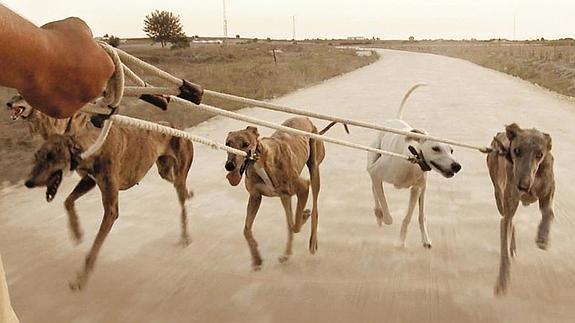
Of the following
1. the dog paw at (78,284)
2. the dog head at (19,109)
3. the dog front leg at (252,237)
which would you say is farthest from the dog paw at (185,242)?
the dog head at (19,109)

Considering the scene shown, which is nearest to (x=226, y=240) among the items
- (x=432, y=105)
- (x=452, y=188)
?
(x=452, y=188)

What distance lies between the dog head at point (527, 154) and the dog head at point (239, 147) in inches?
78.9

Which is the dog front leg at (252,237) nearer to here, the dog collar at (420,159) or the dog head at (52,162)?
the dog collar at (420,159)

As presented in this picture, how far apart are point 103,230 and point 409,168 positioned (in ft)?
9.23

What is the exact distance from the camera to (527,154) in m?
4.48

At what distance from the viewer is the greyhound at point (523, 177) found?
4.48 meters

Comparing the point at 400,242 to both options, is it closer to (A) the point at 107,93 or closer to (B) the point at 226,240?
(B) the point at 226,240

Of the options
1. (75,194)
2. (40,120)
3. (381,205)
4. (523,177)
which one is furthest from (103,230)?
(523,177)

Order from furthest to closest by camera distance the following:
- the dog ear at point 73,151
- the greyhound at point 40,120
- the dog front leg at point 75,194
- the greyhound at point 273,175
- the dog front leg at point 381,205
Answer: the dog front leg at point 381,205 → the dog front leg at point 75,194 → the greyhound at point 273,175 → the greyhound at point 40,120 → the dog ear at point 73,151

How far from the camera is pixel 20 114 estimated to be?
16.8 ft

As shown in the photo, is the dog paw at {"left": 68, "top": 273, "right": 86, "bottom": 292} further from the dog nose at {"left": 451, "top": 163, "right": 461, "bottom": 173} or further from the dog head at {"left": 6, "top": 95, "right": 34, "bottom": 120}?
the dog nose at {"left": 451, "top": 163, "right": 461, "bottom": 173}

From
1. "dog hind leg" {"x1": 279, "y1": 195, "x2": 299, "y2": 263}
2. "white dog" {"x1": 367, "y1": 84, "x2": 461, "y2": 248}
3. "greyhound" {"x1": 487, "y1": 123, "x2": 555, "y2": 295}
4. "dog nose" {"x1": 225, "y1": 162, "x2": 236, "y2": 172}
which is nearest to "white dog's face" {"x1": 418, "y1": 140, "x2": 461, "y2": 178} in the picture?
"white dog" {"x1": 367, "y1": 84, "x2": 461, "y2": 248}

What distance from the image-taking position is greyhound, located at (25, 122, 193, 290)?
4.47m

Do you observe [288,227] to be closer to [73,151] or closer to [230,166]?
[230,166]
